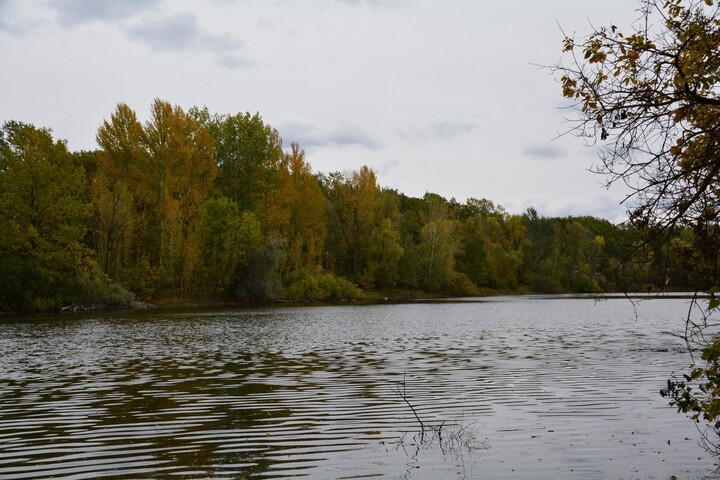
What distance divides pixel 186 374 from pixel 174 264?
144 feet

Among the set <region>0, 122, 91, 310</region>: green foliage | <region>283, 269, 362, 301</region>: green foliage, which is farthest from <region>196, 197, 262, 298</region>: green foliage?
<region>0, 122, 91, 310</region>: green foliage

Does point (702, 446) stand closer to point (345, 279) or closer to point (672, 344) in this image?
point (672, 344)

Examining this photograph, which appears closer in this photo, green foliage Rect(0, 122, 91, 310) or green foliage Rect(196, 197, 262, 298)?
green foliage Rect(0, 122, 91, 310)

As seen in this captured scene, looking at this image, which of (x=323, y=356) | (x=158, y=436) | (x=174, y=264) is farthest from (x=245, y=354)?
(x=174, y=264)

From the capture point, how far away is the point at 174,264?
58031 millimetres

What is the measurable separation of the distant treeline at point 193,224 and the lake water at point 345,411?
45.0ft

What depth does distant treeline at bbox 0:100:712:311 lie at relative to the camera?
4738 cm

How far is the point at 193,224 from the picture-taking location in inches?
2331

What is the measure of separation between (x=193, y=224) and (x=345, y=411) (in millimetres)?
51009

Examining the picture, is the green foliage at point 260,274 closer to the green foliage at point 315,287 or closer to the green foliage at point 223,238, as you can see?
the green foliage at point 223,238

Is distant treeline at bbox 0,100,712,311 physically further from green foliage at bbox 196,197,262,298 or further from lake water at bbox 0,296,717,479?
lake water at bbox 0,296,717,479

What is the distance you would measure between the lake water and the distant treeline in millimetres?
13726

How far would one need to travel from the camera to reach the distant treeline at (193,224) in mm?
47375

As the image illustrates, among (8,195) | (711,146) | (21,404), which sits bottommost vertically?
(21,404)
